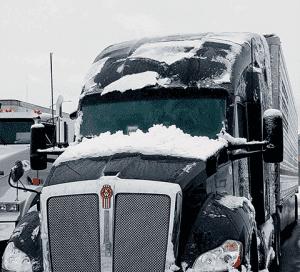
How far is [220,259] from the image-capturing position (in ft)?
12.5

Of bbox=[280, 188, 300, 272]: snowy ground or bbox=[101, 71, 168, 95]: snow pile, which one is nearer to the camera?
bbox=[101, 71, 168, 95]: snow pile

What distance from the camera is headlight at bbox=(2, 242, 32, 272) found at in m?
4.13

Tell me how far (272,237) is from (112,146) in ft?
10.6

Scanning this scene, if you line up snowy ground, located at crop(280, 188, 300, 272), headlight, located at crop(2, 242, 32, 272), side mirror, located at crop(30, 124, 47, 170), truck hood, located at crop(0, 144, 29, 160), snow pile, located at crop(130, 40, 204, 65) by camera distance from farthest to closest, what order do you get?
1. truck hood, located at crop(0, 144, 29, 160)
2. snowy ground, located at crop(280, 188, 300, 272)
3. snow pile, located at crop(130, 40, 204, 65)
4. side mirror, located at crop(30, 124, 47, 170)
5. headlight, located at crop(2, 242, 32, 272)

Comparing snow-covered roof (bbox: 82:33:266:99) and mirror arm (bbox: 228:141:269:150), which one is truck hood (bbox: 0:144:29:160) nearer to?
snow-covered roof (bbox: 82:33:266:99)

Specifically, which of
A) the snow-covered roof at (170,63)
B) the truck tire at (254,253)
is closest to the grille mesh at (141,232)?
the truck tire at (254,253)

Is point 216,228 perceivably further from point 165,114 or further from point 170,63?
point 170,63

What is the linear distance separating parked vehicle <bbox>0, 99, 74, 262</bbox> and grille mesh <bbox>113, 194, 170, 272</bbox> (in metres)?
2.36

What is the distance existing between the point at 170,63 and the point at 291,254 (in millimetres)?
5164

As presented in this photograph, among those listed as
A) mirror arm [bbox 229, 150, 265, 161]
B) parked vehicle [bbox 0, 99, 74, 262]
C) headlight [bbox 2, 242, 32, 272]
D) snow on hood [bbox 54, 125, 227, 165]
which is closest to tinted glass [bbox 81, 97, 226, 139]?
snow on hood [bbox 54, 125, 227, 165]

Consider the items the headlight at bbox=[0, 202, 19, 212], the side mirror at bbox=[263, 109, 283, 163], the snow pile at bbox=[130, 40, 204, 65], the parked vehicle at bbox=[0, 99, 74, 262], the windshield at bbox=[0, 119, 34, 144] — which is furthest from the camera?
the windshield at bbox=[0, 119, 34, 144]

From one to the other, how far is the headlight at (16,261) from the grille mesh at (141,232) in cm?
82

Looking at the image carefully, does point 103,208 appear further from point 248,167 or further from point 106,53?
point 106,53

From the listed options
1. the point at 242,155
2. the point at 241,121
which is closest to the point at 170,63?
the point at 241,121
